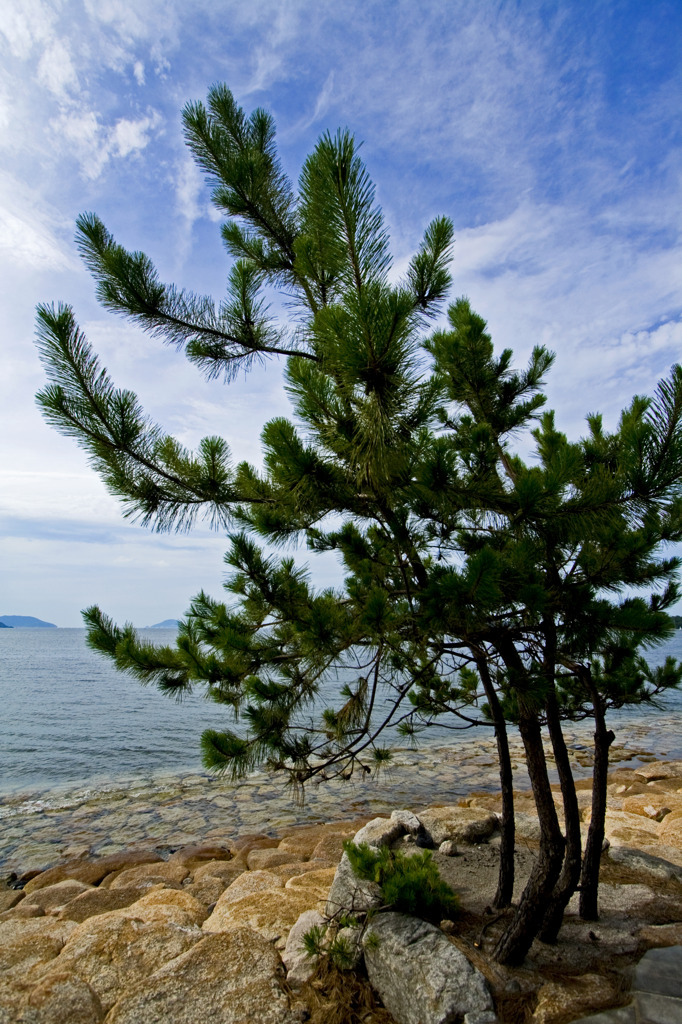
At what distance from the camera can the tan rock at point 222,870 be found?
21.5 ft

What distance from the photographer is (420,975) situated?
3053mm

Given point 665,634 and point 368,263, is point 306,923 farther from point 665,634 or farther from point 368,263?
point 368,263

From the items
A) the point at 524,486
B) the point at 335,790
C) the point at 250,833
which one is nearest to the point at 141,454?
the point at 524,486

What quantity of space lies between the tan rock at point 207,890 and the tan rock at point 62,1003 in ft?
8.72

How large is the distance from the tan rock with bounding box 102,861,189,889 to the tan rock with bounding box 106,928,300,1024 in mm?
3552

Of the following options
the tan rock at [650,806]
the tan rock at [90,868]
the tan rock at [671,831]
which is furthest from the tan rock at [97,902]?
the tan rock at [650,806]

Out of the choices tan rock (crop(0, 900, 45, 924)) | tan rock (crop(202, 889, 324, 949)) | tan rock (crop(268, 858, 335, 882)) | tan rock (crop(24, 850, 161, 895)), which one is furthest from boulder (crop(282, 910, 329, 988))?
tan rock (crop(24, 850, 161, 895))

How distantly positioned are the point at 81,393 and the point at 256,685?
204 centimetres

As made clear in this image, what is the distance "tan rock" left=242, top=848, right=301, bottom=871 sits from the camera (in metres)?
6.96

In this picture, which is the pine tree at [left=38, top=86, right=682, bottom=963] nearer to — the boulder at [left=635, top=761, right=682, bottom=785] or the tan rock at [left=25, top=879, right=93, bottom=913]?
the tan rock at [left=25, top=879, right=93, bottom=913]

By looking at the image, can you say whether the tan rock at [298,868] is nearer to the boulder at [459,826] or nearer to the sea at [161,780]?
the sea at [161,780]

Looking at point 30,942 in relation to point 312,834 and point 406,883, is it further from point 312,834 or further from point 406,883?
point 312,834

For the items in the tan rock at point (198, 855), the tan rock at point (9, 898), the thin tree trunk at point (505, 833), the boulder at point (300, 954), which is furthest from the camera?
the tan rock at point (198, 855)

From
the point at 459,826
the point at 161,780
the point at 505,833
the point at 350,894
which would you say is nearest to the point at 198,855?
the point at 459,826
